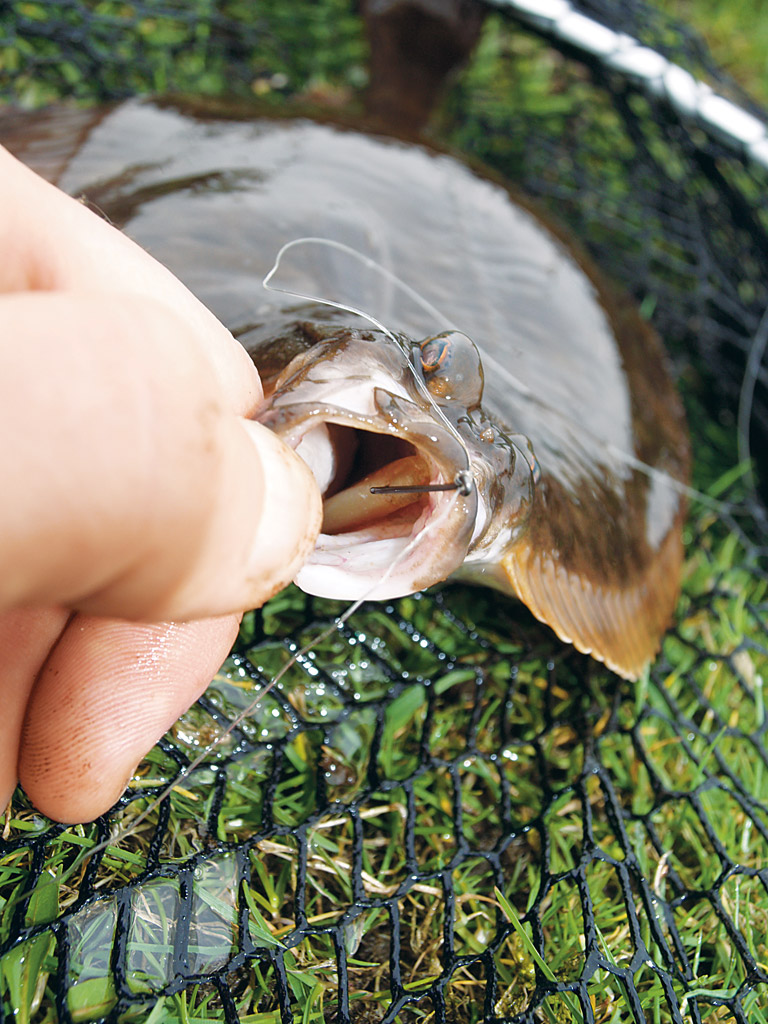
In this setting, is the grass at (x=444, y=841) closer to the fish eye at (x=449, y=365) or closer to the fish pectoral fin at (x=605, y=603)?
the fish pectoral fin at (x=605, y=603)

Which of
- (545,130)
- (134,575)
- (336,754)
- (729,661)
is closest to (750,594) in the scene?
(729,661)

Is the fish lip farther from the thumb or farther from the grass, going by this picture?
the grass

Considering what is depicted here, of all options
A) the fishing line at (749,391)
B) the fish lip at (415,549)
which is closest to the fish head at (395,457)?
the fish lip at (415,549)

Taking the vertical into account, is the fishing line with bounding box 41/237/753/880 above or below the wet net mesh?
above

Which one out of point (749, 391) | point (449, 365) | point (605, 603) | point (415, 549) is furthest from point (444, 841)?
point (749, 391)

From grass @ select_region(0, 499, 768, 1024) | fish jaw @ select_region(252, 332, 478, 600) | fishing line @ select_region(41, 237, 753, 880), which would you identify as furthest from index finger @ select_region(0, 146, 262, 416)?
grass @ select_region(0, 499, 768, 1024)

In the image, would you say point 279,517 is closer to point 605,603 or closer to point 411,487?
point 411,487
